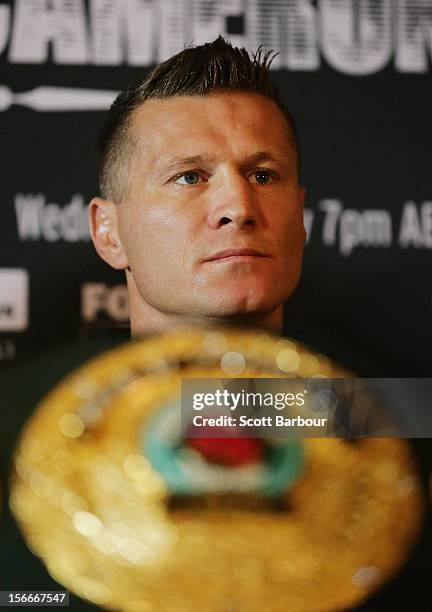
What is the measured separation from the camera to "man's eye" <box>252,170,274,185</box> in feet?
4.07

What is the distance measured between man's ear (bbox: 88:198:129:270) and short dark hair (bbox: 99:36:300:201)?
0.02 meters

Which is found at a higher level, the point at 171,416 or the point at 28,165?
the point at 28,165

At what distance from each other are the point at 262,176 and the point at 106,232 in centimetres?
27

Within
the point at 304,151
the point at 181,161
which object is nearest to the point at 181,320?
the point at 181,161

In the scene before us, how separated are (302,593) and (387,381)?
1.16 ft

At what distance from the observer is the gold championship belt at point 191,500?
3.93 ft

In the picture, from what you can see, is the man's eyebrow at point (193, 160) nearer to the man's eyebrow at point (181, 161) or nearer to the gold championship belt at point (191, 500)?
the man's eyebrow at point (181, 161)

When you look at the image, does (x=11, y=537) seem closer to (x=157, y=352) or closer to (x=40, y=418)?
(x=40, y=418)

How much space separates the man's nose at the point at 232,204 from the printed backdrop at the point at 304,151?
0.14 m

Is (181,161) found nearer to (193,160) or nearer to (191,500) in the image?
(193,160)

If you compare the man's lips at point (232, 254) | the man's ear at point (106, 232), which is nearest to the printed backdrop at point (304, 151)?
the man's ear at point (106, 232)

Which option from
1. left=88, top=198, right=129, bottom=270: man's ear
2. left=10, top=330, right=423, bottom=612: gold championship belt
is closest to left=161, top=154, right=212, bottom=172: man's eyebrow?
left=88, top=198, right=129, bottom=270: man's ear

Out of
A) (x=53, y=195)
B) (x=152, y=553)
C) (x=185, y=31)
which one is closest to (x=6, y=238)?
(x=53, y=195)

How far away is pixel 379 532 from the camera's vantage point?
123 centimetres
